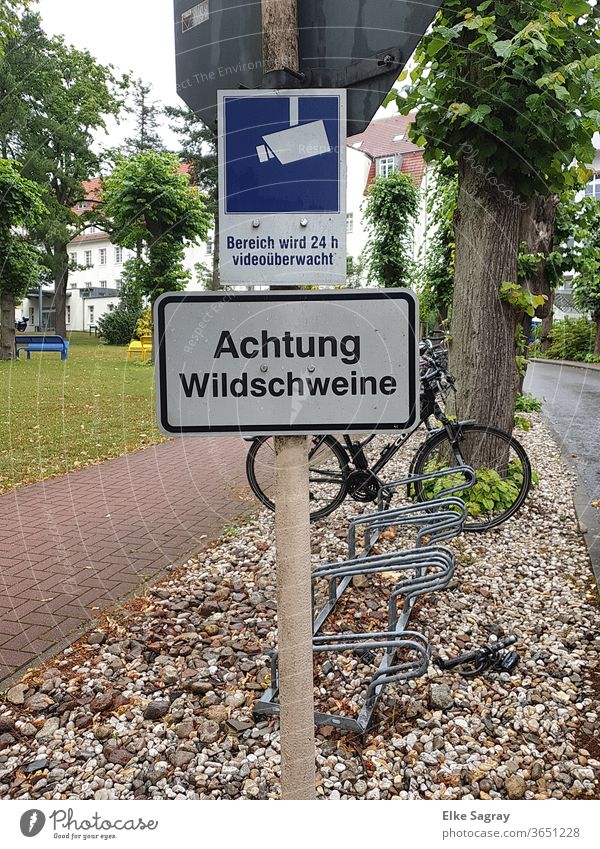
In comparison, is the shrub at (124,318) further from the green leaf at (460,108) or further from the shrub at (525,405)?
the shrub at (525,405)

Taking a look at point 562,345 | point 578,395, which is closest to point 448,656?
point 578,395

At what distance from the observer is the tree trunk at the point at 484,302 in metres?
4.71

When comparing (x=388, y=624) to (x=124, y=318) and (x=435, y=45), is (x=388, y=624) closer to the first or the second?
(x=124, y=318)

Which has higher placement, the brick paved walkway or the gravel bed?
the brick paved walkway

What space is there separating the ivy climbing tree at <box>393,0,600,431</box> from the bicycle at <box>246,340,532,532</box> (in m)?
0.19

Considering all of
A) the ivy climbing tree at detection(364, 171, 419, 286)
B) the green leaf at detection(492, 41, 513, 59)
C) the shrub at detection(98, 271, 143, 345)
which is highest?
the ivy climbing tree at detection(364, 171, 419, 286)

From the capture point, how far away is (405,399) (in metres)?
1.39

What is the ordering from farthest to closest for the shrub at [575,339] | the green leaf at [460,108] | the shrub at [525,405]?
1. the shrub at [575,339]
2. the shrub at [525,405]
3. the green leaf at [460,108]

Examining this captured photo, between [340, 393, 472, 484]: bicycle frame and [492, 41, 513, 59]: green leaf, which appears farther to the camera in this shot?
[340, 393, 472, 484]: bicycle frame

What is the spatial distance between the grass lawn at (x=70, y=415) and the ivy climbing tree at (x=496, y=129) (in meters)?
2.38

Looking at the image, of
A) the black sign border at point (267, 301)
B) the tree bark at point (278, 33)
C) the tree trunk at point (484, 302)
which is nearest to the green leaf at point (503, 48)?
the tree trunk at point (484, 302)

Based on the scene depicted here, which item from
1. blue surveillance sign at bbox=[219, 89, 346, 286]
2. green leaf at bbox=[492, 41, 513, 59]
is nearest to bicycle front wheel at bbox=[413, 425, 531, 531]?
green leaf at bbox=[492, 41, 513, 59]

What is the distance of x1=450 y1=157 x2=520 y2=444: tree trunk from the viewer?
4.71m

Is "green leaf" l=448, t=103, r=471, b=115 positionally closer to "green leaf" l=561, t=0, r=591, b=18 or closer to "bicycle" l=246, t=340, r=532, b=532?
"green leaf" l=561, t=0, r=591, b=18
